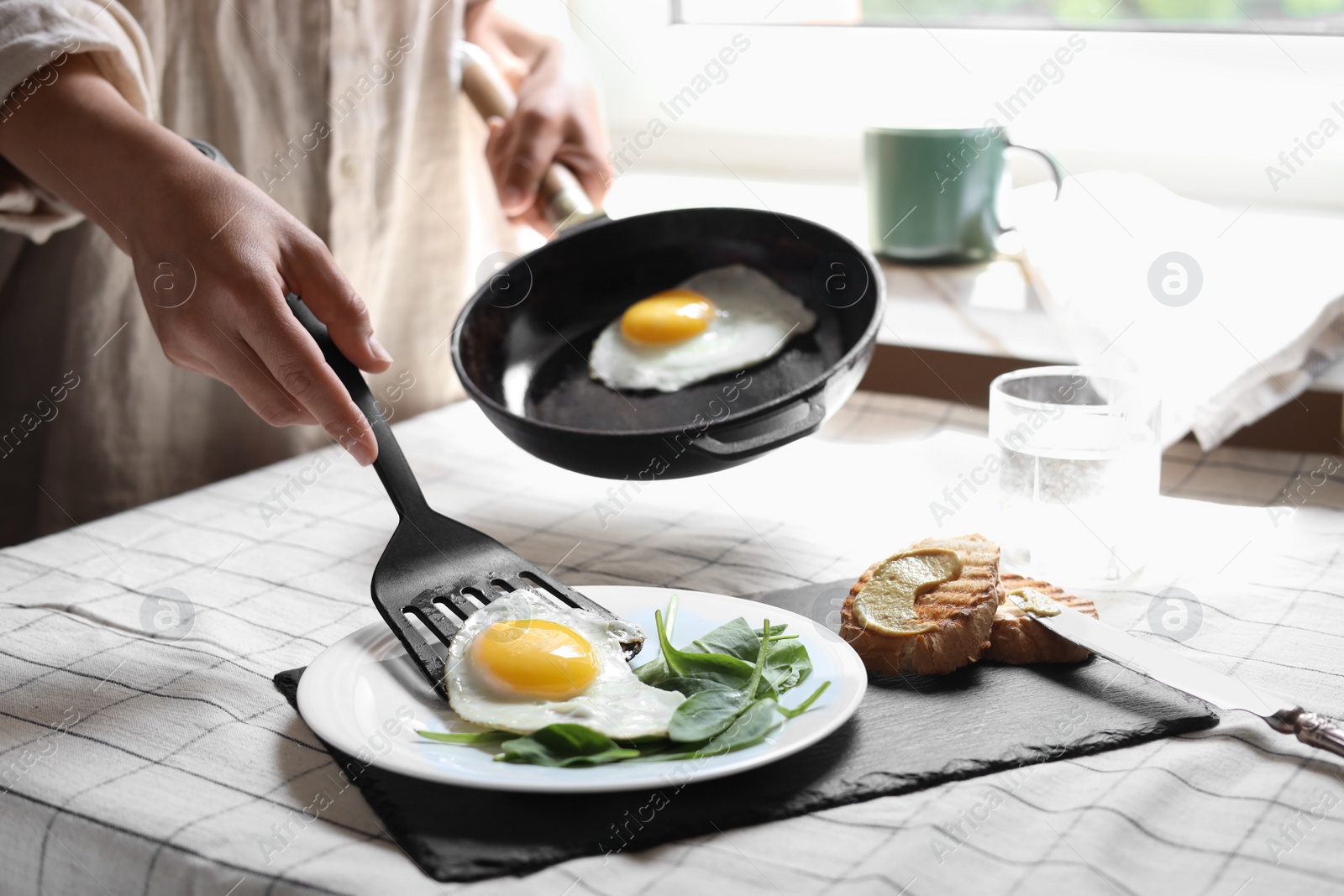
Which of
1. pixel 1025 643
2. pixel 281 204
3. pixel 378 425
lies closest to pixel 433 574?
pixel 378 425

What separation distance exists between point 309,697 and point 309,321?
12.1 inches

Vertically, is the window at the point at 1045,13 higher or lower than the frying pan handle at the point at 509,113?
higher

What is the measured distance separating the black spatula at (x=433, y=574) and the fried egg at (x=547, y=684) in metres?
0.02

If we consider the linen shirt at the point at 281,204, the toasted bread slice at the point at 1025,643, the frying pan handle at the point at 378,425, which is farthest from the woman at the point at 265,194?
the toasted bread slice at the point at 1025,643

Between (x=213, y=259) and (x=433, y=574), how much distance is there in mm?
264

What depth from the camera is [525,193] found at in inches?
47.7

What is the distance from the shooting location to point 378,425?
2.69 feet

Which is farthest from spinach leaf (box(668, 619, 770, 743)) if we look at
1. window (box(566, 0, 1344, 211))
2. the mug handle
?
window (box(566, 0, 1344, 211))

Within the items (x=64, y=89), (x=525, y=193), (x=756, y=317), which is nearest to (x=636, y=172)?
(x=525, y=193)

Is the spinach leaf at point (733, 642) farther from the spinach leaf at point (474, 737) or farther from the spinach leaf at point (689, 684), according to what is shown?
the spinach leaf at point (474, 737)

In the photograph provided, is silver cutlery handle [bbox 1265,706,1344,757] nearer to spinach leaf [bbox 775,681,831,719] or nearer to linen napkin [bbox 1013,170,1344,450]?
spinach leaf [bbox 775,681,831,719]

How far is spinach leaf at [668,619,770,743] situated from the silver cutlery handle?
0.28 meters

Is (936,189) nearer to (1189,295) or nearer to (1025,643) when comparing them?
(1189,295)

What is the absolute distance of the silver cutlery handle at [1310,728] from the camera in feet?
2.02
